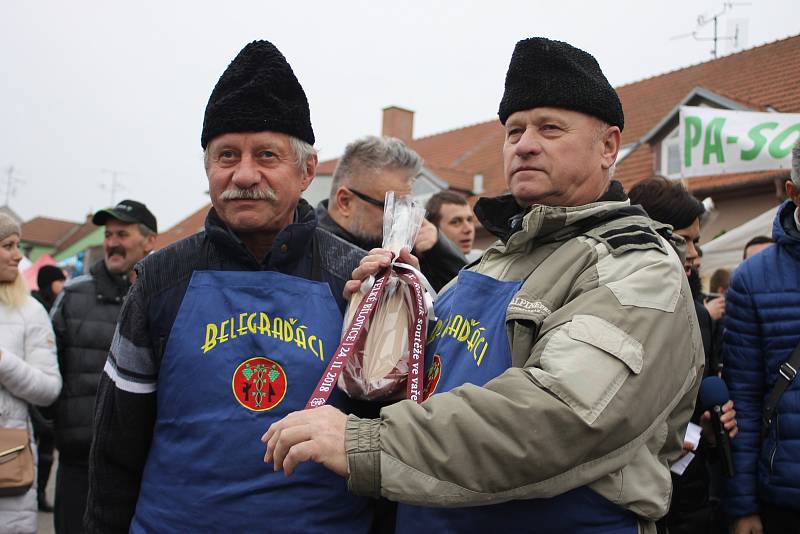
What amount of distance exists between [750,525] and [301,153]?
7.60 ft

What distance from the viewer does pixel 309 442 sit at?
5.11 feet

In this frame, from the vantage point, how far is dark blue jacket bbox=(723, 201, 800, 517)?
2814mm

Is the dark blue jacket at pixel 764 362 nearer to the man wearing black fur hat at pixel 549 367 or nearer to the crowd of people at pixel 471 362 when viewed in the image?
the crowd of people at pixel 471 362

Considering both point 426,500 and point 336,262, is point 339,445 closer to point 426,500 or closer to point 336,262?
point 426,500

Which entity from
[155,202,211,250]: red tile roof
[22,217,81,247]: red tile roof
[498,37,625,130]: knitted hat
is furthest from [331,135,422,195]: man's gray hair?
[22,217,81,247]: red tile roof

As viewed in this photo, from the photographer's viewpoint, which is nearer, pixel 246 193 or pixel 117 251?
pixel 246 193

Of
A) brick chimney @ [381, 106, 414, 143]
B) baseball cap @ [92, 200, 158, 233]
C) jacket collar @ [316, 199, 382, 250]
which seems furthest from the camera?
brick chimney @ [381, 106, 414, 143]

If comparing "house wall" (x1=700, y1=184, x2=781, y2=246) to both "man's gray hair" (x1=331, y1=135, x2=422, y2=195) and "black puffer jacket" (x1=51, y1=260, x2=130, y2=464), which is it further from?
"black puffer jacket" (x1=51, y1=260, x2=130, y2=464)

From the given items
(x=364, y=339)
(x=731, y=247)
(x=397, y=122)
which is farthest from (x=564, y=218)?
(x=397, y=122)

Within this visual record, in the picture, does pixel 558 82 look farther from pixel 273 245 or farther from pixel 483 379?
pixel 273 245

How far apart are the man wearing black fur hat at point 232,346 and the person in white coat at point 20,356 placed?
186 centimetres

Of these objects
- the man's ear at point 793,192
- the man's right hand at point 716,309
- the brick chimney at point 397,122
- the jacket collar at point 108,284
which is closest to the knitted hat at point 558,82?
the man's ear at point 793,192

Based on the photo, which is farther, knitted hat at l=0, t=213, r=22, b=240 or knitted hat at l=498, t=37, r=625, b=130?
knitted hat at l=0, t=213, r=22, b=240

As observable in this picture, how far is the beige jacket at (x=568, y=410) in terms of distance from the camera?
1.51m
